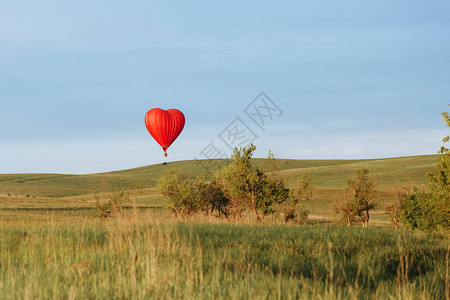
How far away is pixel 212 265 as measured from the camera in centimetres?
882

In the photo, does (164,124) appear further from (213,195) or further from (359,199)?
(359,199)

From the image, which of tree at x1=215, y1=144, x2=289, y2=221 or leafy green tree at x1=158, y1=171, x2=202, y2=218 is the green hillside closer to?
leafy green tree at x1=158, y1=171, x2=202, y2=218

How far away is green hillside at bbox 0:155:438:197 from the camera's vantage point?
101938mm

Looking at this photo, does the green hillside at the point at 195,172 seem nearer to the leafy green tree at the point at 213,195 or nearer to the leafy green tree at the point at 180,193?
the leafy green tree at the point at 180,193

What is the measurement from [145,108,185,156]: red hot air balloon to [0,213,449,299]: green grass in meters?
20.4

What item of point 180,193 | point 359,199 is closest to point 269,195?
point 180,193

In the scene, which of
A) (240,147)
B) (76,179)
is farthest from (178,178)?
(76,179)

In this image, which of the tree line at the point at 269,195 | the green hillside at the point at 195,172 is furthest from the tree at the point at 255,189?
the green hillside at the point at 195,172

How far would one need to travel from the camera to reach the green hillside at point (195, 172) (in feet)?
334

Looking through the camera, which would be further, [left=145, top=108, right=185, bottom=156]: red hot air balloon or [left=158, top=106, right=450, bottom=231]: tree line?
[left=145, top=108, right=185, bottom=156]: red hot air balloon

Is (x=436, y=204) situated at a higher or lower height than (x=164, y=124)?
lower

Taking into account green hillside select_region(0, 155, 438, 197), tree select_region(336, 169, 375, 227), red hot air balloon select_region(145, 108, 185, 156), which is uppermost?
red hot air balloon select_region(145, 108, 185, 156)

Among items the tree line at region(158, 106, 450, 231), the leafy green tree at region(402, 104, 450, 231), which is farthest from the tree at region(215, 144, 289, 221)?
the leafy green tree at region(402, 104, 450, 231)

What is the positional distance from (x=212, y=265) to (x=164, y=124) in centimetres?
2733
